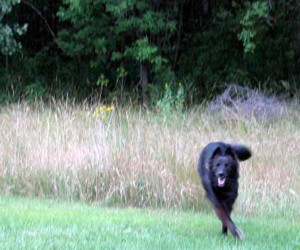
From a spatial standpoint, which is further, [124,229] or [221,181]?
[124,229]

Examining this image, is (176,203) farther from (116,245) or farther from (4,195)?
(116,245)

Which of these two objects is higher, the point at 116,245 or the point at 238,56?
the point at 238,56

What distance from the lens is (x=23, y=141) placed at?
1303 cm

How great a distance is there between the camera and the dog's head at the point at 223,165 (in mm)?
7934

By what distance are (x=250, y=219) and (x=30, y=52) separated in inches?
725

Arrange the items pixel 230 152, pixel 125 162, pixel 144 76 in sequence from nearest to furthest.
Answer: pixel 230 152 → pixel 125 162 → pixel 144 76

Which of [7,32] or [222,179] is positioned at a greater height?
[7,32]

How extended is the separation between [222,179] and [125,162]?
4.04 metres

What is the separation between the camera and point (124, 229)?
8.41m

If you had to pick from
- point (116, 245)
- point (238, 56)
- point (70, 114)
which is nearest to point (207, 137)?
point (70, 114)

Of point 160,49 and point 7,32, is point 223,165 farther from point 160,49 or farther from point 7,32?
point 160,49

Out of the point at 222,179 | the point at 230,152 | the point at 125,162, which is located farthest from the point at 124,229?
the point at 125,162

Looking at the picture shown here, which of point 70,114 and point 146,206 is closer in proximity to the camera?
point 146,206

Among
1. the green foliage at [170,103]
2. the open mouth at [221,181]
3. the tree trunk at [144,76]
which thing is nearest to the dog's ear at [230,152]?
the open mouth at [221,181]
